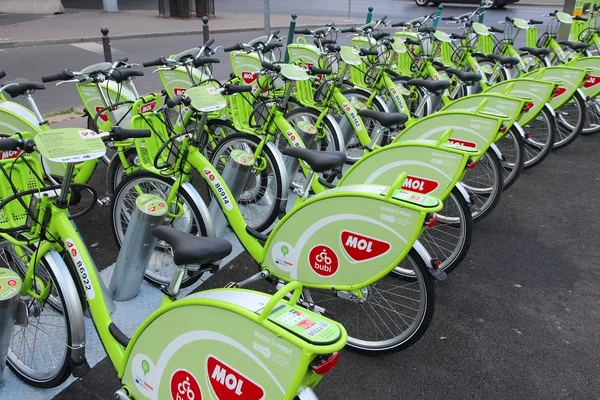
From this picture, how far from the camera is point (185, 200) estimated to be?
2.92m

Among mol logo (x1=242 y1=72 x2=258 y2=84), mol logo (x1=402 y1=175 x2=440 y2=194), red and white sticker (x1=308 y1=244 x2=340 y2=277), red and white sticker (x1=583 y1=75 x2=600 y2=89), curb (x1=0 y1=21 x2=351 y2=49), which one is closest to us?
red and white sticker (x1=308 y1=244 x2=340 y2=277)

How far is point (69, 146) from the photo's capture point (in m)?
1.98

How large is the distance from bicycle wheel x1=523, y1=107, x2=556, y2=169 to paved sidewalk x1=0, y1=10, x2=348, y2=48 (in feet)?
33.8

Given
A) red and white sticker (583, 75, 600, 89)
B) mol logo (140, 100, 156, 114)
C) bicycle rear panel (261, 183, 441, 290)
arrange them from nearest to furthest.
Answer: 1. bicycle rear panel (261, 183, 441, 290)
2. mol logo (140, 100, 156, 114)
3. red and white sticker (583, 75, 600, 89)

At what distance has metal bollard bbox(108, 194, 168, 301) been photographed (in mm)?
2615

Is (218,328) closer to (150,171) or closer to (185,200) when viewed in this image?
(185,200)

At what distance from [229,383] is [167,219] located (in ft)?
5.16

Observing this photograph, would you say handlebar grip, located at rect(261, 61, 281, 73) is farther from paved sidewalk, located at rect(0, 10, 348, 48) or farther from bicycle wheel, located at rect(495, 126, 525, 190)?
paved sidewalk, located at rect(0, 10, 348, 48)

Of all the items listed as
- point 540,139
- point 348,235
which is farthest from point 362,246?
point 540,139

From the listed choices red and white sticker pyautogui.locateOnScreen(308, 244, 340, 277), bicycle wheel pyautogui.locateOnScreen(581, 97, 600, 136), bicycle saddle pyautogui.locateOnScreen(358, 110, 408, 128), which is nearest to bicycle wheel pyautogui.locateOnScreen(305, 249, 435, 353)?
red and white sticker pyautogui.locateOnScreen(308, 244, 340, 277)

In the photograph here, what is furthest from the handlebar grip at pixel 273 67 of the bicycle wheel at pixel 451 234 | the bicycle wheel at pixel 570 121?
the bicycle wheel at pixel 570 121

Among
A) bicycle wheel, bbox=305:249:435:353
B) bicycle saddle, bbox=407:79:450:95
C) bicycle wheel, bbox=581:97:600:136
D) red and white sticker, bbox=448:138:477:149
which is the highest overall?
bicycle saddle, bbox=407:79:450:95

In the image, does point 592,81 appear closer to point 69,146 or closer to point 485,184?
point 485,184

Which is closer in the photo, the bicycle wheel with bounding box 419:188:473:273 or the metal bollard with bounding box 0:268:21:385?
the metal bollard with bounding box 0:268:21:385
